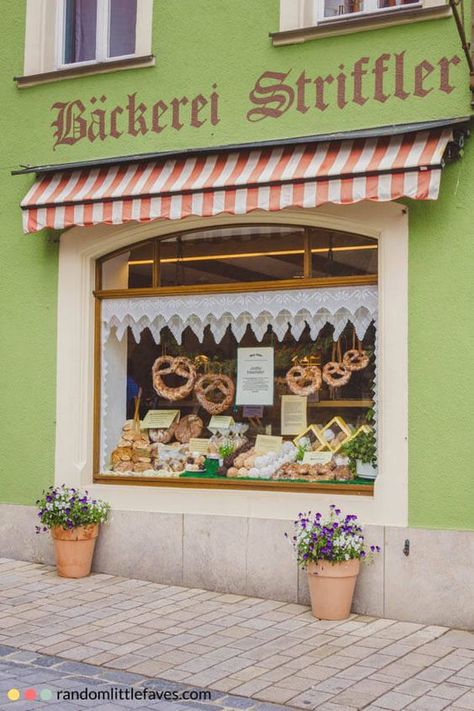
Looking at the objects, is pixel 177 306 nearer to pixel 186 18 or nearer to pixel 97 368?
pixel 97 368

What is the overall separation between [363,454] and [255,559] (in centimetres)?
Answer: 130

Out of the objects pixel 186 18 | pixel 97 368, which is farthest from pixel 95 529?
pixel 186 18

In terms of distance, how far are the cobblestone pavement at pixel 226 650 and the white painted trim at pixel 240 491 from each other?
81 centimetres

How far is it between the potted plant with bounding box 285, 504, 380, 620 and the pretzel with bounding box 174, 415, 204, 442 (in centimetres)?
182

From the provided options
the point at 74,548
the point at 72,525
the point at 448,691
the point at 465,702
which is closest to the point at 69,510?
the point at 72,525

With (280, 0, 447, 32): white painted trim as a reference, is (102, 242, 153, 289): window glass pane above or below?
below

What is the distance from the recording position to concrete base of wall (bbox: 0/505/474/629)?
280 inches

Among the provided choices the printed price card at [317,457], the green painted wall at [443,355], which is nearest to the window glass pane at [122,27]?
the green painted wall at [443,355]

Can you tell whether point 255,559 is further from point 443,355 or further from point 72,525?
point 443,355

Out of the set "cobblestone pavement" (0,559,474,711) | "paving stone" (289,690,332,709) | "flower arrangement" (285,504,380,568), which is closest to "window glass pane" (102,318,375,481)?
"flower arrangement" (285,504,380,568)

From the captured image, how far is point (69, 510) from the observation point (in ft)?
27.3

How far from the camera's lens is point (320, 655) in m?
6.25

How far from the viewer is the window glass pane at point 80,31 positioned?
9312 mm

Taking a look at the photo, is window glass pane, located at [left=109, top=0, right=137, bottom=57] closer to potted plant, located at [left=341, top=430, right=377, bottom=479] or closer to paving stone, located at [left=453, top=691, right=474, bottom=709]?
potted plant, located at [left=341, top=430, right=377, bottom=479]
